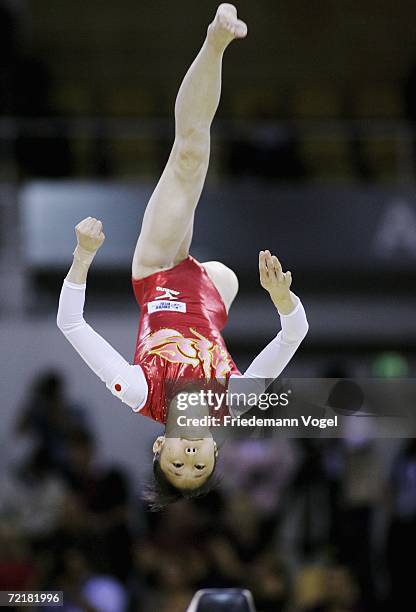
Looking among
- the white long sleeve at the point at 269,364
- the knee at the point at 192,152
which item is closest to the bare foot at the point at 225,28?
the knee at the point at 192,152

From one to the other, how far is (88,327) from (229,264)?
4.14 m

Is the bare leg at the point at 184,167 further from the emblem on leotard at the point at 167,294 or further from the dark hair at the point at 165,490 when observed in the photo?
the dark hair at the point at 165,490

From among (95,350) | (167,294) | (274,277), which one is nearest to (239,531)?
(167,294)

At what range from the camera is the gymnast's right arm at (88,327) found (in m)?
4.15

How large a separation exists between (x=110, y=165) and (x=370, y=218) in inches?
83.0

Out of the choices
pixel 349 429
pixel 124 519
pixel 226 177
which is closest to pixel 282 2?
pixel 226 177

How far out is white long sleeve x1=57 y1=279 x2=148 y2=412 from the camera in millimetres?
4180

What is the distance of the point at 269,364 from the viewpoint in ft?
14.2

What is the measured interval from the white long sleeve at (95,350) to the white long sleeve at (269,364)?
0.35 m

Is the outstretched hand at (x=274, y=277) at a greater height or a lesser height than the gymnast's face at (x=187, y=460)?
greater

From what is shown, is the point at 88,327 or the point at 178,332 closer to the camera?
the point at 88,327

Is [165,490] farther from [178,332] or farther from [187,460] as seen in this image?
[178,332]

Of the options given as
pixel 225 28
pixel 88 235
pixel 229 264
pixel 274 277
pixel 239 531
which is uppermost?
pixel 229 264

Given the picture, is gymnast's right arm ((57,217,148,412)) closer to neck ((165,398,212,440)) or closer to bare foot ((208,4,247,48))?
neck ((165,398,212,440))
